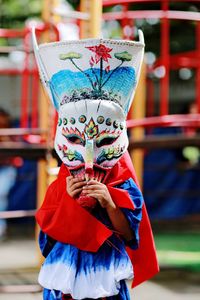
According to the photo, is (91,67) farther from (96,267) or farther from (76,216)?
(96,267)

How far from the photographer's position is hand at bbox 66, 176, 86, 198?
3080 mm

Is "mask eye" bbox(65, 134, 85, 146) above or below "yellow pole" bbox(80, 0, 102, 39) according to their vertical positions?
below

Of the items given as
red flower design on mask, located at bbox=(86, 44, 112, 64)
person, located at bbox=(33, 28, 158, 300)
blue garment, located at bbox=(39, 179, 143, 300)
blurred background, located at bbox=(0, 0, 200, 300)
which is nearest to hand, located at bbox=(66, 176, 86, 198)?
person, located at bbox=(33, 28, 158, 300)

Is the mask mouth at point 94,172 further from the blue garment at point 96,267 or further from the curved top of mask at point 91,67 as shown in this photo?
the curved top of mask at point 91,67

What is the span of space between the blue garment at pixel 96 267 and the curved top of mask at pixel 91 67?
38cm

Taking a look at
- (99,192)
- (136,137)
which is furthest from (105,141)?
(136,137)

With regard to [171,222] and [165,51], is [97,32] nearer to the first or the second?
[165,51]

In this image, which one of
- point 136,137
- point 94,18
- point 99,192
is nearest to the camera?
point 99,192

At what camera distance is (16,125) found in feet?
31.3

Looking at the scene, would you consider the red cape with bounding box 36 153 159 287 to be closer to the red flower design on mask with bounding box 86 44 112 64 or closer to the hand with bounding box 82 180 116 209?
the hand with bounding box 82 180 116 209

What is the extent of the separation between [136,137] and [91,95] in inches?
143

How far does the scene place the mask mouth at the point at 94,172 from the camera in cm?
310

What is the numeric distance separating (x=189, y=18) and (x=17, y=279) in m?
2.31

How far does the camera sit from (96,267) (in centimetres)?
311
